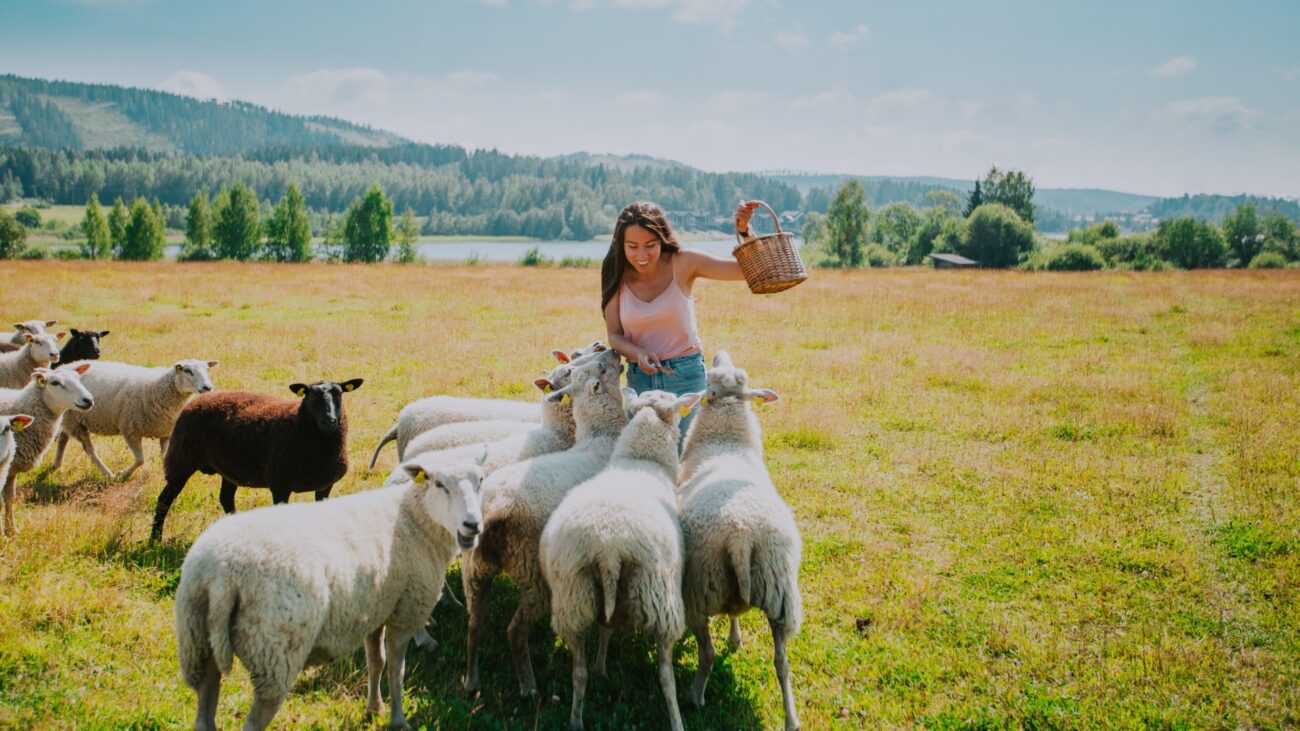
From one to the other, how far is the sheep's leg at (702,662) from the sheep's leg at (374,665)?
1986 mm

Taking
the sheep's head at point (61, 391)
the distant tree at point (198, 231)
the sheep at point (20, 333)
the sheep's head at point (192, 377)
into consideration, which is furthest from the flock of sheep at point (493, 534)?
the distant tree at point (198, 231)

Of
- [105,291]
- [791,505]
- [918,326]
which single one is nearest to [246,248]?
[105,291]

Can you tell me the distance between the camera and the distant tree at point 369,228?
285 ft

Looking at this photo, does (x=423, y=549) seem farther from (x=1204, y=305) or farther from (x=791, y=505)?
(x=1204, y=305)

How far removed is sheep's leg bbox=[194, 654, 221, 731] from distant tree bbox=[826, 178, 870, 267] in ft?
294

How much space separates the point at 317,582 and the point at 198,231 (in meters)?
101

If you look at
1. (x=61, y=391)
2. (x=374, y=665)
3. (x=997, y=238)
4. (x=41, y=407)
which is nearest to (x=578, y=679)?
(x=374, y=665)

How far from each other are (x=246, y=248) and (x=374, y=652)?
9398 centimetres

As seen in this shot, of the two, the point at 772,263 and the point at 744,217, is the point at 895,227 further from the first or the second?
the point at 772,263

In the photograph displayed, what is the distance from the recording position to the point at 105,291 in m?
26.1

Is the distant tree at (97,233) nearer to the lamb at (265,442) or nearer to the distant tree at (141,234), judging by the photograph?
the distant tree at (141,234)

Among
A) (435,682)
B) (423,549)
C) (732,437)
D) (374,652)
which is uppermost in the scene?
(732,437)

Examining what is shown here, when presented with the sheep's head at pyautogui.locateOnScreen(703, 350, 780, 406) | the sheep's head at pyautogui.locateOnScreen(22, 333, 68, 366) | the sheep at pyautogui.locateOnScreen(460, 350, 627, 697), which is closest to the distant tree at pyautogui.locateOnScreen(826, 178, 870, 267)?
the sheep's head at pyautogui.locateOnScreen(22, 333, 68, 366)

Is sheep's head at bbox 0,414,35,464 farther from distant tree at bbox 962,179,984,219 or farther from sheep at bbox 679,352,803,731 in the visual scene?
distant tree at bbox 962,179,984,219
